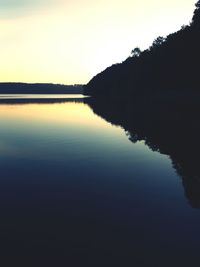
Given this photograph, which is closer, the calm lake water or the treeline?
the calm lake water

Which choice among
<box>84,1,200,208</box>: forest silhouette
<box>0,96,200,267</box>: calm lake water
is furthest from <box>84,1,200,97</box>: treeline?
<box>0,96,200,267</box>: calm lake water

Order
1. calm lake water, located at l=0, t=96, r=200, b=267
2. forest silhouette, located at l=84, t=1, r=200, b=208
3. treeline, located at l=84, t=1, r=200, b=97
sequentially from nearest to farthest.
Answer: calm lake water, located at l=0, t=96, r=200, b=267
forest silhouette, located at l=84, t=1, r=200, b=208
treeline, located at l=84, t=1, r=200, b=97

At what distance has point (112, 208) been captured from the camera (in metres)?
16.4

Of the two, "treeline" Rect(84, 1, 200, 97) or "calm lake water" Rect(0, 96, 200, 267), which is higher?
"treeline" Rect(84, 1, 200, 97)

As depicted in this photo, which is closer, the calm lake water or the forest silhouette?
the calm lake water

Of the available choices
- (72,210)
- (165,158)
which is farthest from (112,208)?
(165,158)

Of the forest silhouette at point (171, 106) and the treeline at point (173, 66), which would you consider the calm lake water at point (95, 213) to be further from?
the treeline at point (173, 66)

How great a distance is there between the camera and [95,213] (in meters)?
15.7

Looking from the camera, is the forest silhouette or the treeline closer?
the forest silhouette

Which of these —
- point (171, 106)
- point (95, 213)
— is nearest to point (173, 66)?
point (171, 106)

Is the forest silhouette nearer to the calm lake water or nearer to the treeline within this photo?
the treeline

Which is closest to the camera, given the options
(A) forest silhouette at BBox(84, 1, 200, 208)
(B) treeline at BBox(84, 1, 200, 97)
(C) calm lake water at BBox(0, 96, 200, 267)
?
(C) calm lake water at BBox(0, 96, 200, 267)

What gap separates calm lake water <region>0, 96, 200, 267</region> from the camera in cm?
1173

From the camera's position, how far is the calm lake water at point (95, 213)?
11.7 m
